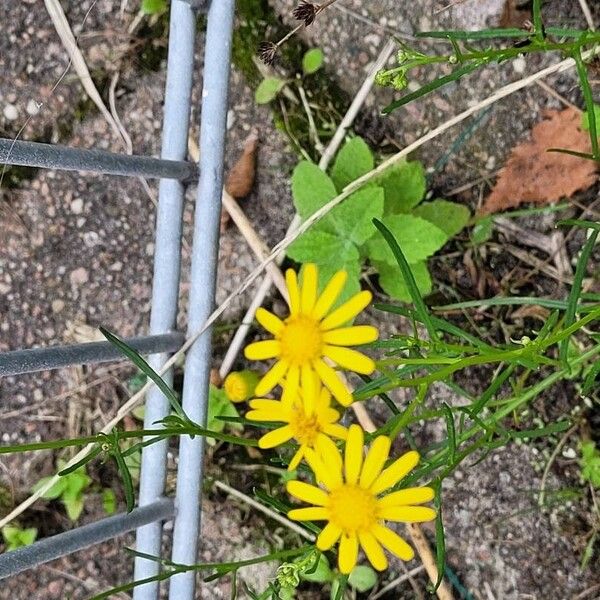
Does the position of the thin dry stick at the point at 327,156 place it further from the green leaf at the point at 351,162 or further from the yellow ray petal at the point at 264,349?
the yellow ray petal at the point at 264,349

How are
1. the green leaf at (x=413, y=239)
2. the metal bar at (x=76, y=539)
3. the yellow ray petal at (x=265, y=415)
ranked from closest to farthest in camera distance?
the yellow ray petal at (x=265, y=415) → the metal bar at (x=76, y=539) → the green leaf at (x=413, y=239)

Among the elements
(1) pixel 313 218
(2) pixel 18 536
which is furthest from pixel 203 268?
(2) pixel 18 536

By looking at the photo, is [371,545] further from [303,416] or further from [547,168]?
[547,168]

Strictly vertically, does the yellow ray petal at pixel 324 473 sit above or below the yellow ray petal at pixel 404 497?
above

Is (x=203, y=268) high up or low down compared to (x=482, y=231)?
down

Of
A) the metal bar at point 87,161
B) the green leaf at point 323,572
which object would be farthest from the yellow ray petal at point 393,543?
the green leaf at point 323,572

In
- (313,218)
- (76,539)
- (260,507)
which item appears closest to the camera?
(76,539)

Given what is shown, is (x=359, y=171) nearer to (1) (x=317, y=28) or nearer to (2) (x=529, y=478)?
(1) (x=317, y=28)
